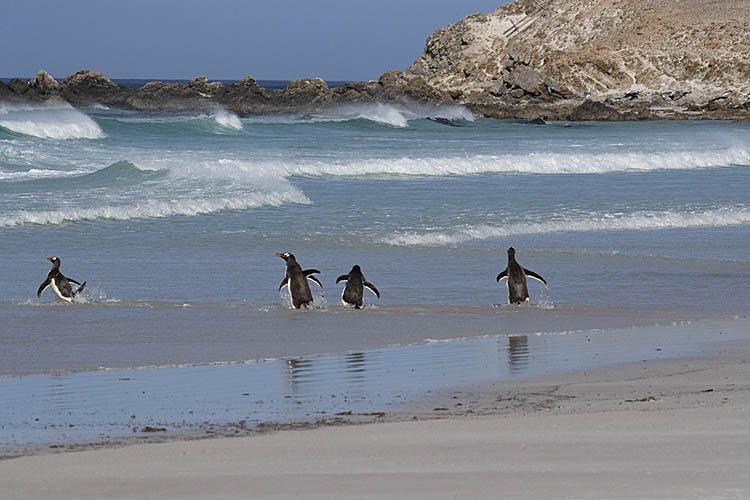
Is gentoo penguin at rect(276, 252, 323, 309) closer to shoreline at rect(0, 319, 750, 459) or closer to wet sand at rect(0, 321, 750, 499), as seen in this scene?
shoreline at rect(0, 319, 750, 459)

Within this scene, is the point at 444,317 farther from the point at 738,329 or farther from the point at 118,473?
the point at 118,473

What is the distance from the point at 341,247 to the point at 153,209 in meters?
4.10

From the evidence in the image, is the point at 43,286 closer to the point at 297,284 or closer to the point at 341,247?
the point at 297,284

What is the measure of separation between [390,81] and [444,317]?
65.2m

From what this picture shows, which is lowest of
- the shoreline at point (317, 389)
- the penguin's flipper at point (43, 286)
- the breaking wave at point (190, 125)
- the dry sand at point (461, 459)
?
the dry sand at point (461, 459)

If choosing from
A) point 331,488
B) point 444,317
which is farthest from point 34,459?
point 444,317

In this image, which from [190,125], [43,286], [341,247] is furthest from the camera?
[190,125]

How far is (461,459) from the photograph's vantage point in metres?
3.99

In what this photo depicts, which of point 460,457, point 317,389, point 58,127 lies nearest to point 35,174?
point 58,127

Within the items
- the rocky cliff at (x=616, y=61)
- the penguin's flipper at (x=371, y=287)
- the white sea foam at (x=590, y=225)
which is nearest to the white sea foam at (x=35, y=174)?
the white sea foam at (x=590, y=225)

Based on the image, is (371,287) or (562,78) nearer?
(371,287)

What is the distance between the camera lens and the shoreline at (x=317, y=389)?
462 cm

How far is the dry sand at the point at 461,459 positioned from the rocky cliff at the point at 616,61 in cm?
5767

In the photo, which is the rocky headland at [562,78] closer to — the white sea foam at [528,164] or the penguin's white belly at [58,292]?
the white sea foam at [528,164]
